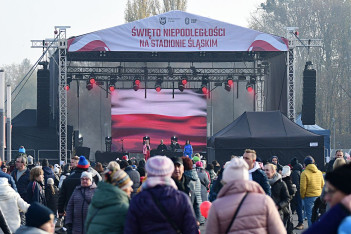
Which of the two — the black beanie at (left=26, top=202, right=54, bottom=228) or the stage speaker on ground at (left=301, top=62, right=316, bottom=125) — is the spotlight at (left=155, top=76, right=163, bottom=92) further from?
the black beanie at (left=26, top=202, right=54, bottom=228)

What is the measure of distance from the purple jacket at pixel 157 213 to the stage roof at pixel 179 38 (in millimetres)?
24197

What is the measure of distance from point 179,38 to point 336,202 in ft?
84.3

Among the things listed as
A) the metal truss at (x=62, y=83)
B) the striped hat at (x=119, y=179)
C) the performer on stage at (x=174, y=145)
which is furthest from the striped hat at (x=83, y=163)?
the performer on stage at (x=174, y=145)

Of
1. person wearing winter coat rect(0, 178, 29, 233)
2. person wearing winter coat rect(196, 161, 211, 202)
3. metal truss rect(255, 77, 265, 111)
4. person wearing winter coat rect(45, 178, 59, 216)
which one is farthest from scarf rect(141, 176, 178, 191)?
metal truss rect(255, 77, 265, 111)

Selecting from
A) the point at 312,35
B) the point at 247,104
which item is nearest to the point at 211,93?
the point at 247,104

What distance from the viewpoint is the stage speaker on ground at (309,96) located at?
102 feet

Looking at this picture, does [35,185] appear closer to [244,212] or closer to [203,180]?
[203,180]

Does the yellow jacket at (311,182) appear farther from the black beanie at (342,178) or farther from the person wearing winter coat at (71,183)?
the black beanie at (342,178)

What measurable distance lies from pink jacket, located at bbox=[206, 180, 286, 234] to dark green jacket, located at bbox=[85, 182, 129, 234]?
2.63 feet

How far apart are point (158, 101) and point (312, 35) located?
26.9m

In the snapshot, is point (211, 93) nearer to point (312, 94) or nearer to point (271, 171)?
point (312, 94)

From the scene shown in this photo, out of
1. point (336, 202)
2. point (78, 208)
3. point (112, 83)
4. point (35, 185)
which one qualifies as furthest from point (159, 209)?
point (112, 83)

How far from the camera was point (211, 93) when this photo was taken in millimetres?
39156

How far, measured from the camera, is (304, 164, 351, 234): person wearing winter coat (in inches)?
176
